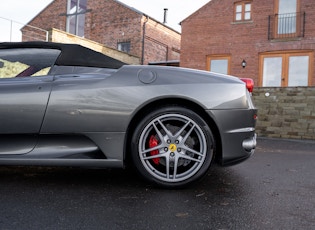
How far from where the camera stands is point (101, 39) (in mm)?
21328

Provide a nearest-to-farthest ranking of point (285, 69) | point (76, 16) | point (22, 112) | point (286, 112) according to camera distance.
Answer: point (22, 112), point (286, 112), point (285, 69), point (76, 16)

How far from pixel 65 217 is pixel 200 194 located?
104cm

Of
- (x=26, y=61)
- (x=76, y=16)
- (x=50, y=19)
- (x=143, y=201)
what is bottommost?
(x=143, y=201)

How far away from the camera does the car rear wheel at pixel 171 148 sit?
2559 mm

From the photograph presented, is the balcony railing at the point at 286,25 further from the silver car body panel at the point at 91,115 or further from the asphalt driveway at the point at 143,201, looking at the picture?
the silver car body panel at the point at 91,115

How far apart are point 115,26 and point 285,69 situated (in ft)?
37.0

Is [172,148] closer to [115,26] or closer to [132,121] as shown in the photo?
[132,121]

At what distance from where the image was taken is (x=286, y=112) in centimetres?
888

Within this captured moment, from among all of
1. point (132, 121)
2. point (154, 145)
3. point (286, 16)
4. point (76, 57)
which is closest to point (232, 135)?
point (154, 145)

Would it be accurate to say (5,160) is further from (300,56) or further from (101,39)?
(101,39)

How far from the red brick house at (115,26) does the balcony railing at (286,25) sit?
26.3 feet

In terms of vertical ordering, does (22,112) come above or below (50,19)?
below

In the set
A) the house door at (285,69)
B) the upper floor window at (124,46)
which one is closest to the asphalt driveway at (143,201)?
the house door at (285,69)

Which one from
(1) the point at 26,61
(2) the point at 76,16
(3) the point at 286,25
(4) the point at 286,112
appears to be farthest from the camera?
(2) the point at 76,16
